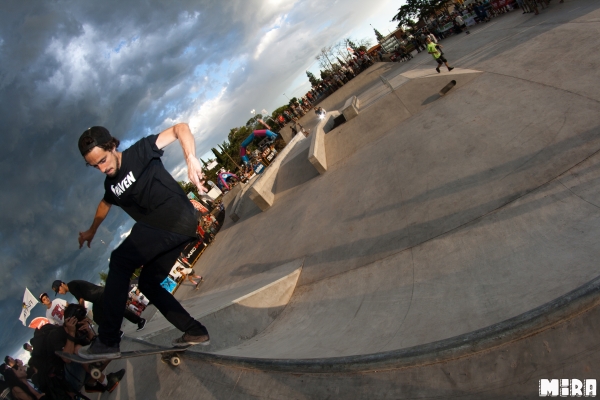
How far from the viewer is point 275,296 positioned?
559cm

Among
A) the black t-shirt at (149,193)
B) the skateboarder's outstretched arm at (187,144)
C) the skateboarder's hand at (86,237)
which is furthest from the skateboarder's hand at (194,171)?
the skateboarder's hand at (86,237)

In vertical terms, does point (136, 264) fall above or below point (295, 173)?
above

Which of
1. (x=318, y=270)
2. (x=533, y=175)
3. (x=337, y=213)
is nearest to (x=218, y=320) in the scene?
(x=318, y=270)

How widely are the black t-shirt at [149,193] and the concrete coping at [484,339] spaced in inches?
69.0

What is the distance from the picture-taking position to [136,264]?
2.85 metres

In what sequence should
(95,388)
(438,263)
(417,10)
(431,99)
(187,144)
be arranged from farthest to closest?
(417,10) → (431,99) → (95,388) → (438,263) → (187,144)

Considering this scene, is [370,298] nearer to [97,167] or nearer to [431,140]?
[97,167]

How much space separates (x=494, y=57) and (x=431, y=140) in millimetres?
6499

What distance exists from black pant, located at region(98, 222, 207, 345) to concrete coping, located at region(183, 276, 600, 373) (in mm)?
1690

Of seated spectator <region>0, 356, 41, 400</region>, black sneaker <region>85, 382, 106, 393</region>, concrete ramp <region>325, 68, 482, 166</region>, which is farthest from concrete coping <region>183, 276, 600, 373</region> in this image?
concrete ramp <region>325, 68, 482, 166</region>

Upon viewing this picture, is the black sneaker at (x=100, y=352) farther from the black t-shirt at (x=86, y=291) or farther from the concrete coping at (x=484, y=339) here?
the black t-shirt at (x=86, y=291)

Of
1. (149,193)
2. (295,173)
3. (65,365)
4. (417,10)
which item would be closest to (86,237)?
(149,193)

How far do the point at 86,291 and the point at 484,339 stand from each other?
21.2ft

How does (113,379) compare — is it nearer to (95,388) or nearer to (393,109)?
(95,388)
